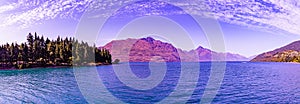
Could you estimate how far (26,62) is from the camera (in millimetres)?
114312

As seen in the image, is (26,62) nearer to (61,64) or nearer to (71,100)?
(61,64)

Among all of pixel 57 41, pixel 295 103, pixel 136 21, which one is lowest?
pixel 295 103

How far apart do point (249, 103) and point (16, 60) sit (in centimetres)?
10938

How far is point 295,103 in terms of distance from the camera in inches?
1146

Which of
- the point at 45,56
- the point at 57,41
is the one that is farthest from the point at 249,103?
the point at 57,41

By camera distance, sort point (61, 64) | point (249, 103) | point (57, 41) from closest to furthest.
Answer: point (249, 103)
point (61, 64)
point (57, 41)

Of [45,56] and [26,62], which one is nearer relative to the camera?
[26,62]

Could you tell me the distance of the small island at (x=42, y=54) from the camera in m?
113

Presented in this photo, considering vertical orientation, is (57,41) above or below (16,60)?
above

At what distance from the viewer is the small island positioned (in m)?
113

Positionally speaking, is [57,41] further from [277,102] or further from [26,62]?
[277,102]

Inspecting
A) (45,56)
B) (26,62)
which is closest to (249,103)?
(26,62)

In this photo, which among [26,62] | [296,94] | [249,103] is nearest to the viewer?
[249,103]

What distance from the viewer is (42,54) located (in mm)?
126750
